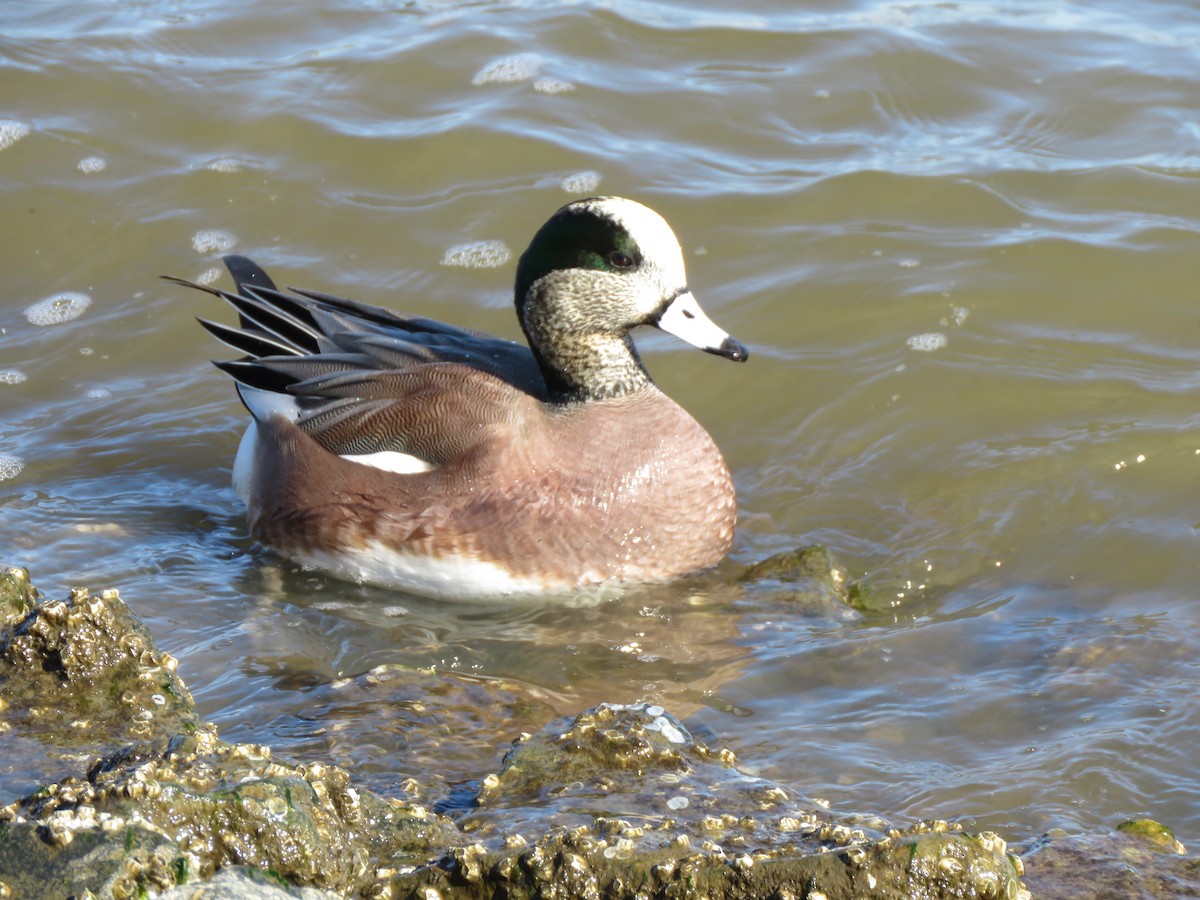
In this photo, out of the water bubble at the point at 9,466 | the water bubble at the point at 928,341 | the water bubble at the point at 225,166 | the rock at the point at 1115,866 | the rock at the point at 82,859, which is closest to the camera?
the rock at the point at 82,859

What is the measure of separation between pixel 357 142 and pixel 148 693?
5.71m

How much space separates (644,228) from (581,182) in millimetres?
3048

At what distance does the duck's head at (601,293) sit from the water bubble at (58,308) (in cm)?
320

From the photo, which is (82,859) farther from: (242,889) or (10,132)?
(10,132)

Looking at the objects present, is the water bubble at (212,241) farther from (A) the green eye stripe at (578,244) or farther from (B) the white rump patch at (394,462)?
(A) the green eye stripe at (578,244)

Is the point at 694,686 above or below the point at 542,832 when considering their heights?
below

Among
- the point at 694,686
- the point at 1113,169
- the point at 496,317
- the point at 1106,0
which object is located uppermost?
the point at 1106,0

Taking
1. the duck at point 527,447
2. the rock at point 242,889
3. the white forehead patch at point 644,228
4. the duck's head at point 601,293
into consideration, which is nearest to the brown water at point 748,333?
the duck at point 527,447

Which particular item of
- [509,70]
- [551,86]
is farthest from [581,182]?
[509,70]

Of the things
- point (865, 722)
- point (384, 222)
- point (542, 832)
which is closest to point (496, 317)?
point (384, 222)

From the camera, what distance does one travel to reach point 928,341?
691 centimetres

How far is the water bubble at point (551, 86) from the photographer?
29.6ft

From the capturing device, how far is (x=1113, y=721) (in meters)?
4.22

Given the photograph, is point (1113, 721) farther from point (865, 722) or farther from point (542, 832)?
point (542, 832)
